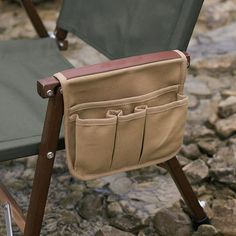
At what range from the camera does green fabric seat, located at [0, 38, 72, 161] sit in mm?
1632

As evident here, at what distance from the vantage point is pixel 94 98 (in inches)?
59.5

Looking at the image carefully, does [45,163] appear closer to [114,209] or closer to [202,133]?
[114,209]

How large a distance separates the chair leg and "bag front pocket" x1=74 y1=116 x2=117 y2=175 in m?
0.33

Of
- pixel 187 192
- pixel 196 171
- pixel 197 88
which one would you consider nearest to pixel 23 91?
pixel 187 192

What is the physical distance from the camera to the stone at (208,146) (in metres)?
2.48

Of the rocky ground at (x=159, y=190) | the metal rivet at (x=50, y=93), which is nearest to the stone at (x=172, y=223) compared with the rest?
the rocky ground at (x=159, y=190)

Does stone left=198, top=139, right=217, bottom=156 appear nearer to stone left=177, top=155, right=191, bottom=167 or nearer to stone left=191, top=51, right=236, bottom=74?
stone left=177, top=155, right=191, bottom=167

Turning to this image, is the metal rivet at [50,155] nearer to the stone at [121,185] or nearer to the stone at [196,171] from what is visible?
the stone at [121,185]

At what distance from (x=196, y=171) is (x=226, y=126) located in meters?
0.34

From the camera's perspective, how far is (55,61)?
2.20 m

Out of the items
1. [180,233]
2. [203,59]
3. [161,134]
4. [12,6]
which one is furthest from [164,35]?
[12,6]

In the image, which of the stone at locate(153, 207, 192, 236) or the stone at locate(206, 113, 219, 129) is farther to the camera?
the stone at locate(206, 113, 219, 129)

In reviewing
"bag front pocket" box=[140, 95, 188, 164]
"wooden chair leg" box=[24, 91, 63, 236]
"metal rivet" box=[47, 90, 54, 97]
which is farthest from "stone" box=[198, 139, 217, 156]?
"metal rivet" box=[47, 90, 54, 97]

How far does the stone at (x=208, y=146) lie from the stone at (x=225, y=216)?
300 mm
